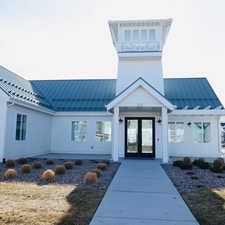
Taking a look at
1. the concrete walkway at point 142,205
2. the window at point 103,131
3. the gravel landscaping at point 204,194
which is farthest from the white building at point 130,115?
the concrete walkway at point 142,205

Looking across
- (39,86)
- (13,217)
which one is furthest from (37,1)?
(39,86)

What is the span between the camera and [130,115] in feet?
49.8

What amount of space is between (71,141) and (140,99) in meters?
6.71

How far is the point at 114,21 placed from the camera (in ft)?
52.5

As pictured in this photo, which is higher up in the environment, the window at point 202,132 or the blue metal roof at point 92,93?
the blue metal roof at point 92,93

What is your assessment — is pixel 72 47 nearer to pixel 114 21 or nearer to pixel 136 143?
pixel 114 21

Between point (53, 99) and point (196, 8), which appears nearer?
point (196, 8)

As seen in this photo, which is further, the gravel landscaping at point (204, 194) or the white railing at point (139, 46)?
the white railing at point (139, 46)

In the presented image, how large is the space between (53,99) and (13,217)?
15050 mm

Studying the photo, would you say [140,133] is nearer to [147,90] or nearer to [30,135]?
[147,90]

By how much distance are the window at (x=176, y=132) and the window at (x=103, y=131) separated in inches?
177

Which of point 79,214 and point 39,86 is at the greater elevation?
point 39,86

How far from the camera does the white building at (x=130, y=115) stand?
1330 cm

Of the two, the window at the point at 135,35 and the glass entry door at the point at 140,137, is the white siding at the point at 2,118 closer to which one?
the glass entry door at the point at 140,137
